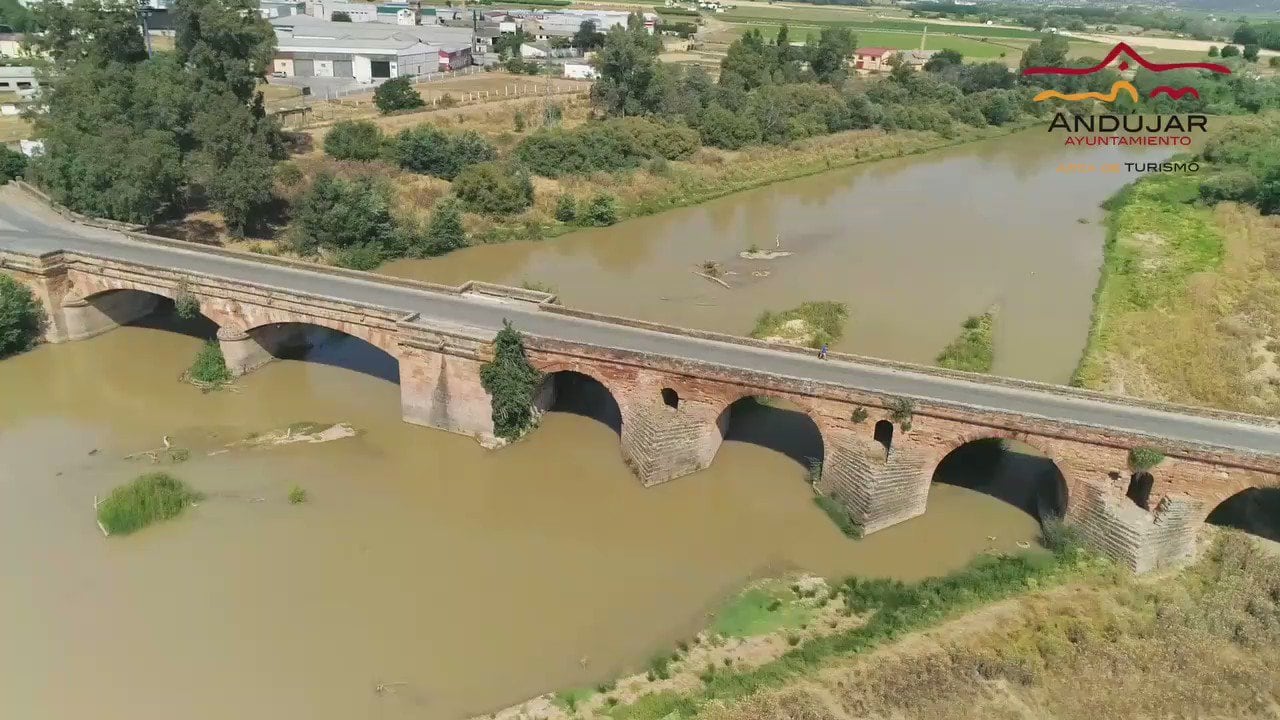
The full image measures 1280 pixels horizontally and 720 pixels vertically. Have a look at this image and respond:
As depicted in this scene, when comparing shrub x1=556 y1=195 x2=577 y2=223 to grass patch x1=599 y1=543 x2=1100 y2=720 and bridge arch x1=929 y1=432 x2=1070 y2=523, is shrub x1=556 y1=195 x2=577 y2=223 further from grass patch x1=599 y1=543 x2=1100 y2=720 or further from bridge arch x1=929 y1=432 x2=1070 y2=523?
grass patch x1=599 y1=543 x2=1100 y2=720

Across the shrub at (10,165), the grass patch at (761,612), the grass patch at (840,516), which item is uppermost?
the shrub at (10,165)

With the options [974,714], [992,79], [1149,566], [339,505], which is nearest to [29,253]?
[339,505]

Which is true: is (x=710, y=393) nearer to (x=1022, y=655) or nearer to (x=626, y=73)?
(x=1022, y=655)

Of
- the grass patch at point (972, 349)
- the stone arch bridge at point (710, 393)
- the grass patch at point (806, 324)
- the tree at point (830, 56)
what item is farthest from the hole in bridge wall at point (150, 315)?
the tree at point (830, 56)

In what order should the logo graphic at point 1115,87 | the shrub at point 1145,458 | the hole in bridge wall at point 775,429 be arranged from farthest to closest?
the logo graphic at point 1115,87 → the hole in bridge wall at point 775,429 → the shrub at point 1145,458

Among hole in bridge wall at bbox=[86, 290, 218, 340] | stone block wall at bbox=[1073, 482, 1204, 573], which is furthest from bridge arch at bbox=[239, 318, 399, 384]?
stone block wall at bbox=[1073, 482, 1204, 573]

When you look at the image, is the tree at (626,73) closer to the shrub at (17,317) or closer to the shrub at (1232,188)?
the shrub at (1232,188)

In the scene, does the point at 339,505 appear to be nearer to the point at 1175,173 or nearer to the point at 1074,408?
the point at 1074,408
